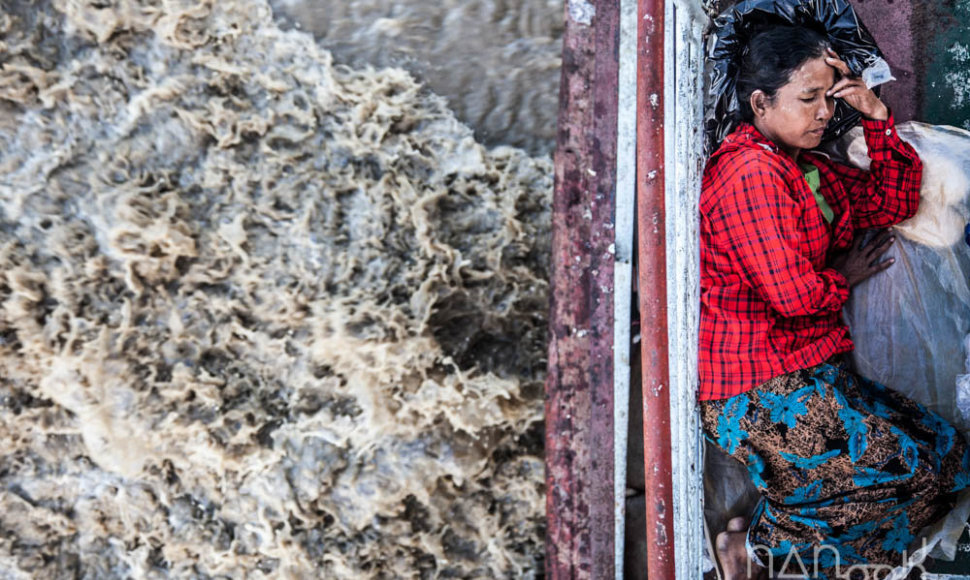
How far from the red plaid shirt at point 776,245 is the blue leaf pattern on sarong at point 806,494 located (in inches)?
11.9

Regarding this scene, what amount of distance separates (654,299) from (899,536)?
87 centimetres

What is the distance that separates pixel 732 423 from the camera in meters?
1.60

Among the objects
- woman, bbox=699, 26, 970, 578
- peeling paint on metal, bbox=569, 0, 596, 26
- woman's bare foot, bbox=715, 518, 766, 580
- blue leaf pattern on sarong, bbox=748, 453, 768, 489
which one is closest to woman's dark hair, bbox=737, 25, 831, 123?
woman, bbox=699, 26, 970, 578

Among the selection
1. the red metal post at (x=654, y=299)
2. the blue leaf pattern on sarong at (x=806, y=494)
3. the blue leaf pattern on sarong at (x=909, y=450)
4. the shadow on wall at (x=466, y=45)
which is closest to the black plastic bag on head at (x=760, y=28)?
the red metal post at (x=654, y=299)

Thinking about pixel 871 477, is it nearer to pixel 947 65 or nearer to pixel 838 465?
pixel 838 465

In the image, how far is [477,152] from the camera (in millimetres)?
2186

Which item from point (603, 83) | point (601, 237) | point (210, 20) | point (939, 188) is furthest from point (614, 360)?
point (210, 20)

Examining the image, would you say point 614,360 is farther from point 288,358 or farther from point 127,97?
point 127,97

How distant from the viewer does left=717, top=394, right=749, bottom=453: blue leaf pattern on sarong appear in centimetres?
158

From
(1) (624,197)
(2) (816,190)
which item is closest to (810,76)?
(2) (816,190)

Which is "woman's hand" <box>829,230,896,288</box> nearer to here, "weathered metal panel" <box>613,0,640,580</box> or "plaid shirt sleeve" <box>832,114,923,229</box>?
"plaid shirt sleeve" <box>832,114,923,229</box>

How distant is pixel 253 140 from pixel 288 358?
2.52 ft

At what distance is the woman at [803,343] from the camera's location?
142 centimetres

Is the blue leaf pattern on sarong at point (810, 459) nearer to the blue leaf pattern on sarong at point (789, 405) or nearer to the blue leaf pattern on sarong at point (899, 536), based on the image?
the blue leaf pattern on sarong at point (789, 405)
